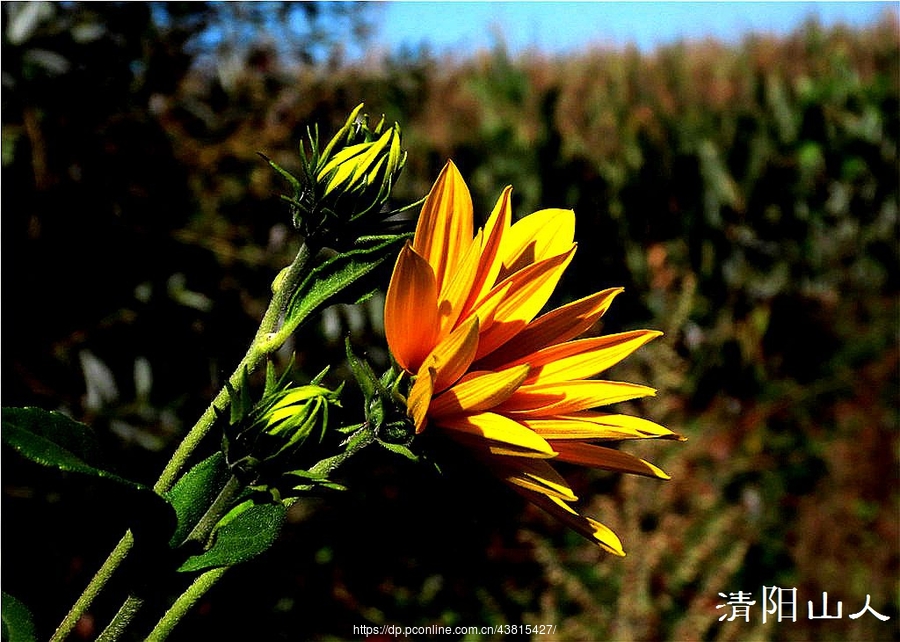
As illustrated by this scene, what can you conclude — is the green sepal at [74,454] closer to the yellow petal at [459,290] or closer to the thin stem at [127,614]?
the thin stem at [127,614]

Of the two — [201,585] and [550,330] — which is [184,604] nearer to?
[201,585]

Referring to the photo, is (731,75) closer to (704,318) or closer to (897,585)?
(704,318)

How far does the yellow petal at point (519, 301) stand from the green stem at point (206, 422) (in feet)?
0.31

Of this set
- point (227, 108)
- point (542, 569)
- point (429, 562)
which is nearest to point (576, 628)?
point (542, 569)

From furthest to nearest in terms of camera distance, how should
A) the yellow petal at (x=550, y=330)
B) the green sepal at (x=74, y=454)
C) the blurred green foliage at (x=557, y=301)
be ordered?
the blurred green foliage at (x=557, y=301), the yellow petal at (x=550, y=330), the green sepal at (x=74, y=454)

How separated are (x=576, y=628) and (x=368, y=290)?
1.48m

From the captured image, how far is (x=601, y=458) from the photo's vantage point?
460 mm

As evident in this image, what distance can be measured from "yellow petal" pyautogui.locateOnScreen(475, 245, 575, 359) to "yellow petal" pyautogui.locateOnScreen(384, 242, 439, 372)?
3cm

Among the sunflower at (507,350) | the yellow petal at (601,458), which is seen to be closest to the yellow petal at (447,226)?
the sunflower at (507,350)

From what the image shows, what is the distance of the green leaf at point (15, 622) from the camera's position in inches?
14.6

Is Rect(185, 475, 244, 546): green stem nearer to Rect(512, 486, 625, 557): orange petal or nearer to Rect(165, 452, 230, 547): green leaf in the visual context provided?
Rect(165, 452, 230, 547): green leaf

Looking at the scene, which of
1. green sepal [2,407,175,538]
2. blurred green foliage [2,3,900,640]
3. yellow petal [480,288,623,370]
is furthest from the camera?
blurred green foliage [2,3,900,640]

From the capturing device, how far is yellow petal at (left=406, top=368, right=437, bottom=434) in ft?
1.33

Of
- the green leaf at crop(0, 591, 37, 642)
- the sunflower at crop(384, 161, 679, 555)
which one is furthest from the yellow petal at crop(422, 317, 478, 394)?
the green leaf at crop(0, 591, 37, 642)
